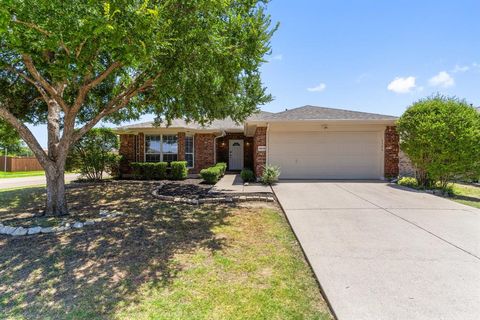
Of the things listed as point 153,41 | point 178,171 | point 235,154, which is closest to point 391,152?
point 235,154

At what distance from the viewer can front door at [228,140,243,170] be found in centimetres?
1827

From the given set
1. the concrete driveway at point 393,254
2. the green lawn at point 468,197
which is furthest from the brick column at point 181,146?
the green lawn at point 468,197

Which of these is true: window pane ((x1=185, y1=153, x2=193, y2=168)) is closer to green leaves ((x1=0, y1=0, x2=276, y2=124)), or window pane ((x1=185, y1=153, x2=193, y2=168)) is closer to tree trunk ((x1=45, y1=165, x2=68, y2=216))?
green leaves ((x1=0, y1=0, x2=276, y2=124))

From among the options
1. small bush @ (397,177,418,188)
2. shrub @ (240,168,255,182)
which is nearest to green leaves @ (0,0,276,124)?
shrub @ (240,168,255,182)

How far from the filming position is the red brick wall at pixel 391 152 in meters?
11.5

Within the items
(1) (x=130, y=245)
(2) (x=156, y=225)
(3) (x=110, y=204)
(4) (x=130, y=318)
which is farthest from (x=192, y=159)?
(4) (x=130, y=318)

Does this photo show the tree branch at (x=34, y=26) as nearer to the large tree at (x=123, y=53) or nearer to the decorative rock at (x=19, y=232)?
the large tree at (x=123, y=53)

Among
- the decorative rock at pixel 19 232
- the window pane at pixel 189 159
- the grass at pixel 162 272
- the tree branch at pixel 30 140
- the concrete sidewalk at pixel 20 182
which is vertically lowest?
the grass at pixel 162 272

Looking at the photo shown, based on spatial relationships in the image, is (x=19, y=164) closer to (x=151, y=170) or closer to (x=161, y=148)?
(x=161, y=148)

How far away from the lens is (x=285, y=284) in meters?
3.12

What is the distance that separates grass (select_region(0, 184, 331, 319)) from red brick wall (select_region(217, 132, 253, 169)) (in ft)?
39.9

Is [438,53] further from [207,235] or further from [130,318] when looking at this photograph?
[130,318]

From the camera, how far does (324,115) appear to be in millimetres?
11930

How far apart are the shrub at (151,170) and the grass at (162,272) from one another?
288 inches
